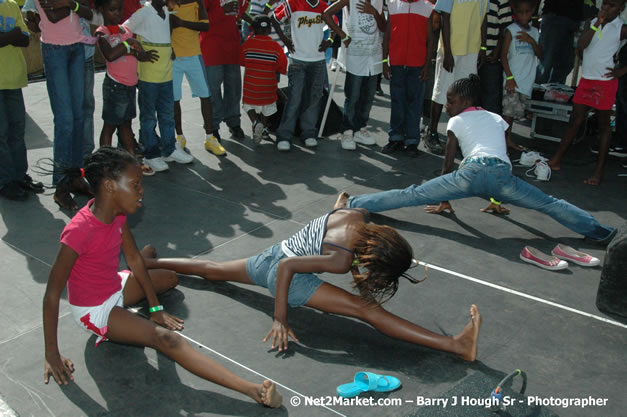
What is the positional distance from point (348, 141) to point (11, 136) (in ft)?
12.0

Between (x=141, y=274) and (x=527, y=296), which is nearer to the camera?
(x=141, y=274)

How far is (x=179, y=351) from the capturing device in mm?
3209

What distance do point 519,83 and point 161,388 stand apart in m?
5.69

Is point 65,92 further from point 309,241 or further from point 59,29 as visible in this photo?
point 309,241

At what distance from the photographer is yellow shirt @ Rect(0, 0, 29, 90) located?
5215mm

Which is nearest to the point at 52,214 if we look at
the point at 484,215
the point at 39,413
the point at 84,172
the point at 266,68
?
the point at 84,172

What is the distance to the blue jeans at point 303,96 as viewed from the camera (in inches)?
285

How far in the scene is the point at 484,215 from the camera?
5.68 meters

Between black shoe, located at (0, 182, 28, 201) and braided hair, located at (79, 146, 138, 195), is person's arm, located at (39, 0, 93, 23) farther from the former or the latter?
braided hair, located at (79, 146, 138, 195)

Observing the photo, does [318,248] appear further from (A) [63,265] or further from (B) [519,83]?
(B) [519,83]

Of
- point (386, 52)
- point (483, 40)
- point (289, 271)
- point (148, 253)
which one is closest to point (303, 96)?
point (386, 52)

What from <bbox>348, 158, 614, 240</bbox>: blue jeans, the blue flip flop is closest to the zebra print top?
the blue flip flop

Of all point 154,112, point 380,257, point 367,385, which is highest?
point 154,112

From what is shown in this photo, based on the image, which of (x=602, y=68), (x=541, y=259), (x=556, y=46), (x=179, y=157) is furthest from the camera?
(x=556, y=46)
